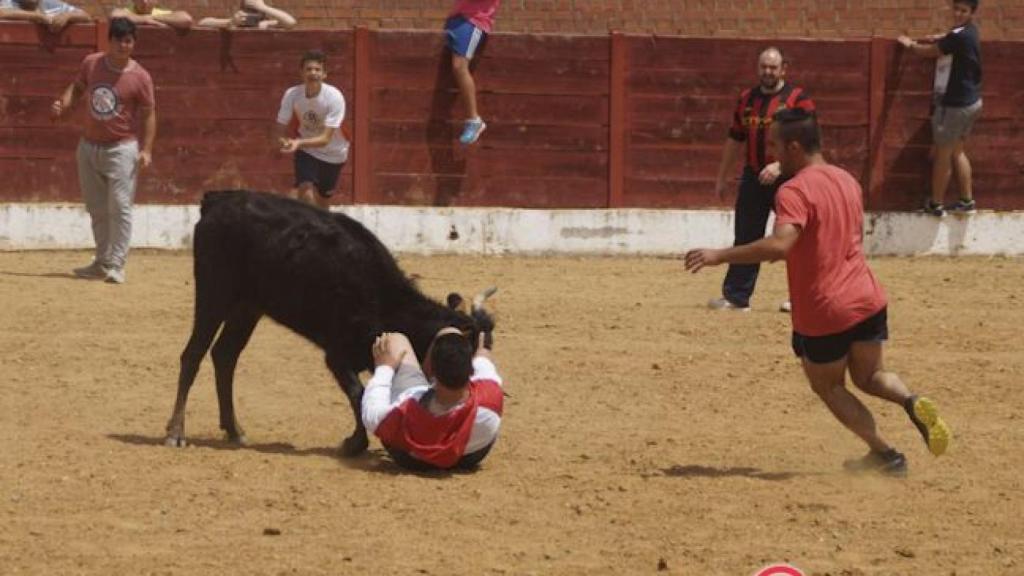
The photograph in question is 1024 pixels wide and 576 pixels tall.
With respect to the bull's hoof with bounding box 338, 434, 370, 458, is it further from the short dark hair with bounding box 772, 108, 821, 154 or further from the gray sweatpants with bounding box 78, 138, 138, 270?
the gray sweatpants with bounding box 78, 138, 138, 270

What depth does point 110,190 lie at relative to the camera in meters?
13.8

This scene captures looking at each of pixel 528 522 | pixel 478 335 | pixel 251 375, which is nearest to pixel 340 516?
pixel 528 522

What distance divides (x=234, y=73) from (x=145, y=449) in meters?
8.43

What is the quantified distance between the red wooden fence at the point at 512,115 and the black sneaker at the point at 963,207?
14.4 inches

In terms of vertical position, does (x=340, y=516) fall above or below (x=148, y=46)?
below

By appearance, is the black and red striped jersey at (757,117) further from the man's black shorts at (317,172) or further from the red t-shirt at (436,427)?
the red t-shirt at (436,427)

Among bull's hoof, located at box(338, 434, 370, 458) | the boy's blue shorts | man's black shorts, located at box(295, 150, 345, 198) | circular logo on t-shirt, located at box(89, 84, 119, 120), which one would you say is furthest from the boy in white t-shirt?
bull's hoof, located at box(338, 434, 370, 458)

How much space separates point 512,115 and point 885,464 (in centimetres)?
906

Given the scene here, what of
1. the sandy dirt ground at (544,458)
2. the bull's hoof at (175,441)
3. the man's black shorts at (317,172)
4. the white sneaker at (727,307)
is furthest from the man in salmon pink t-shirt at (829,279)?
the man's black shorts at (317,172)

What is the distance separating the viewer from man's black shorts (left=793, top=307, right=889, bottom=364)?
7844mm

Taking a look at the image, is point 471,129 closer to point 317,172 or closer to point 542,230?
point 542,230

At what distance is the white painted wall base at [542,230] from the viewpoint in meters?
16.0

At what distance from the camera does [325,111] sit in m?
14.2

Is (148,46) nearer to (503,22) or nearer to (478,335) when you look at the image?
(503,22)
